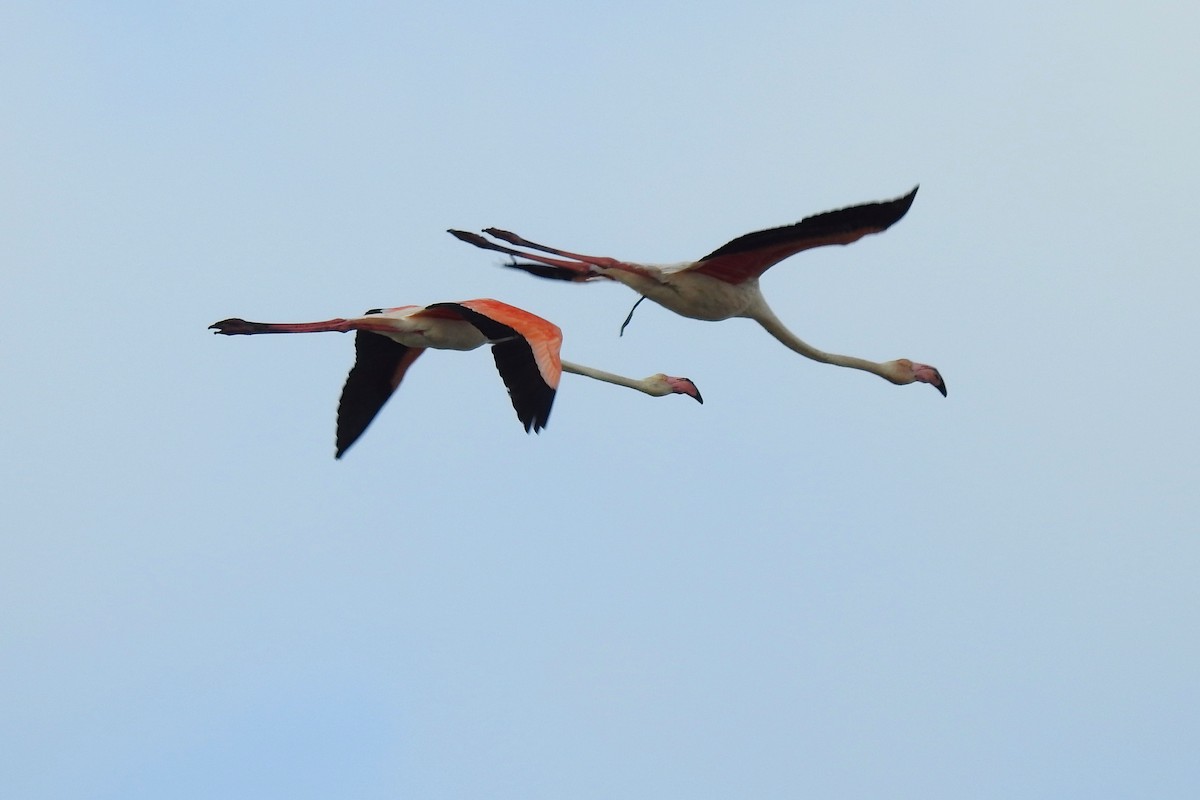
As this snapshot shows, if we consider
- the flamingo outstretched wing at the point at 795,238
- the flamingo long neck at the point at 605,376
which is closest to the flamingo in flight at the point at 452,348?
the flamingo long neck at the point at 605,376

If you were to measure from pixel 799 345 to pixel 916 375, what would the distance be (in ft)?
3.56

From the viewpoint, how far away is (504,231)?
1870 cm

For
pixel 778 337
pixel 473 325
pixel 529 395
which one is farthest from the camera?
pixel 778 337

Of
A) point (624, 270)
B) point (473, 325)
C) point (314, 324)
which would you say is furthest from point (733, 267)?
point (314, 324)

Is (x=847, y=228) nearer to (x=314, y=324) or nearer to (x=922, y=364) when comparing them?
(x=922, y=364)

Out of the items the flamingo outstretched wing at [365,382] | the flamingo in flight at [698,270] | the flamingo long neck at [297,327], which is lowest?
the flamingo outstretched wing at [365,382]

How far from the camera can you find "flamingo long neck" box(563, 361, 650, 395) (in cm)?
2075

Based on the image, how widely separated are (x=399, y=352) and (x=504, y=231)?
1800 mm

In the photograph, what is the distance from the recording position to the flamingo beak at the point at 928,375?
20203 millimetres

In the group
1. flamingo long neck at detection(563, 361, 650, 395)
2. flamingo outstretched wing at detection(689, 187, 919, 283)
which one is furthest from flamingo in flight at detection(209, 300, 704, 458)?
flamingo outstretched wing at detection(689, 187, 919, 283)

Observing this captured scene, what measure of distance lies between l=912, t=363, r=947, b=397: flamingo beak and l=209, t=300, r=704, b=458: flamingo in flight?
195 cm

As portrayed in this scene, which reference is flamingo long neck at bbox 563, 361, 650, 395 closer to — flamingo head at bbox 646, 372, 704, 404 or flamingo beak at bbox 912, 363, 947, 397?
flamingo head at bbox 646, 372, 704, 404

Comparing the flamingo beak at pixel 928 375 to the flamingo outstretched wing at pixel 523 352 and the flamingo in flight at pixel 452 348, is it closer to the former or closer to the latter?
the flamingo in flight at pixel 452 348

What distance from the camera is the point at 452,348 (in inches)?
759
